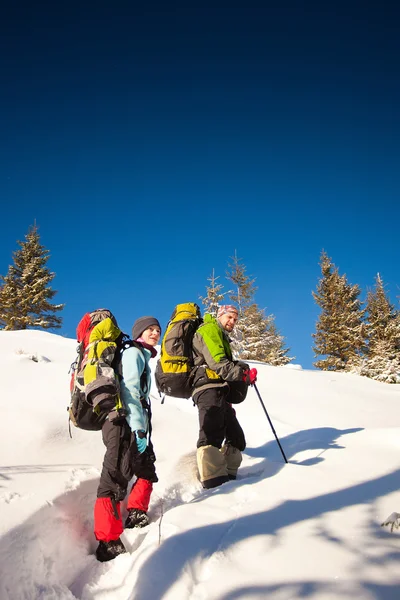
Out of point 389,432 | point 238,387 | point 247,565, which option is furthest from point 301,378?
point 247,565

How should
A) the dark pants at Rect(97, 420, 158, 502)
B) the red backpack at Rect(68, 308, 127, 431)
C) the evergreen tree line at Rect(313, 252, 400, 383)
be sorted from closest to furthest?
the dark pants at Rect(97, 420, 158, 502) → the red backpack at Rect(68, 308, 127, 431) → the evergreen tree line at Rect(313, 252, 400, 383)

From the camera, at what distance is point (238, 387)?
4.29 m

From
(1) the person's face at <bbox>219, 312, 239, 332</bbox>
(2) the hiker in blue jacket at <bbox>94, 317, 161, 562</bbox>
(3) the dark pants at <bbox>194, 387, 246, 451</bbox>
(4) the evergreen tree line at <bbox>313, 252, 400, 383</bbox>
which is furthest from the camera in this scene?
(4) the evergreen tree line at <bbox>313, 252, 400, 383</bbox>

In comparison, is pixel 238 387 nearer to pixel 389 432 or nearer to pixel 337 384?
pixel 389 432

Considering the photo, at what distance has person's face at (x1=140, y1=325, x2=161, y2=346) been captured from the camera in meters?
3.66

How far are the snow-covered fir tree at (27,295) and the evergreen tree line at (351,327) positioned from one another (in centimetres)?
1899

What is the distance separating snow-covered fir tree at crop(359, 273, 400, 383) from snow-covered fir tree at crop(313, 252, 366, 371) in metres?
0.88

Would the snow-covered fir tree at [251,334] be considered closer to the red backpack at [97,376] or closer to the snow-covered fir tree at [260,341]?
the snow-covered fir tree at [260,341]

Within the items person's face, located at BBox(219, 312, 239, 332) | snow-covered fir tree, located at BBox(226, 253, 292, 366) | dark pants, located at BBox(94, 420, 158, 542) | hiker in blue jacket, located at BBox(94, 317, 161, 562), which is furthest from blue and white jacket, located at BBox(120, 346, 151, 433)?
A: snow-covered fir tree, located at BBox(226, 253, 292, 366)

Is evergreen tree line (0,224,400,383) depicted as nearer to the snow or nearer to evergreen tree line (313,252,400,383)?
evergreen tree line (313,252,400,383)

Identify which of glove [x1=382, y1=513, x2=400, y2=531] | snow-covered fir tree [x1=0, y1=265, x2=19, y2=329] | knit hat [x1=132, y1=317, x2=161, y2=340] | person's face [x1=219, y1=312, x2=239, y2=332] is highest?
snow-covered fir tree [x1=0, y1=265, x2=19, y2=329]

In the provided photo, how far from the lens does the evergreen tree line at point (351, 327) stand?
2097cm

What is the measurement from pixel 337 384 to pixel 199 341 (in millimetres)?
8650

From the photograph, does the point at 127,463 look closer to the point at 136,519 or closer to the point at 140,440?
the point at 140,440
